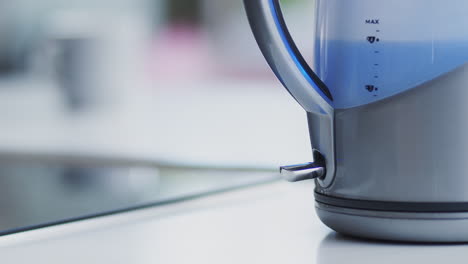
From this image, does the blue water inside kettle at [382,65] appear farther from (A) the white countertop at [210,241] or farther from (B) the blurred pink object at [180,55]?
(B) the blurred pink object at [180,55]

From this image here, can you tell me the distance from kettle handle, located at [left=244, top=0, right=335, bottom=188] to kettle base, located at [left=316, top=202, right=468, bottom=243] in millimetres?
28

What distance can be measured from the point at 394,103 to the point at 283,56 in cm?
6

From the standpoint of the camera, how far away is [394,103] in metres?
0.39

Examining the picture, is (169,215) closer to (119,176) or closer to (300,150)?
(119,176)

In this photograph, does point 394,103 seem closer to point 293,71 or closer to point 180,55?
point 293,71

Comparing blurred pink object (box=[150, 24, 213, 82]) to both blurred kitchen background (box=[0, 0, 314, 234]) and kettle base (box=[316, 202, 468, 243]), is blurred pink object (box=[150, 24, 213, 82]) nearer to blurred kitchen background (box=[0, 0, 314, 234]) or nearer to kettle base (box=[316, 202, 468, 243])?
blurred kitchen background (box=[0, 0, 314, 234])

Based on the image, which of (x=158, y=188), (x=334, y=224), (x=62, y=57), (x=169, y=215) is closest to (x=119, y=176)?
(x=158, y=188)

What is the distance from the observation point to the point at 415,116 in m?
0.39

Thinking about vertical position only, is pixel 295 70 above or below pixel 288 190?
above

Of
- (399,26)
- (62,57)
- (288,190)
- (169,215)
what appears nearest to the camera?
(399,26)

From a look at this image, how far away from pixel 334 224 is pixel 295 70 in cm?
10

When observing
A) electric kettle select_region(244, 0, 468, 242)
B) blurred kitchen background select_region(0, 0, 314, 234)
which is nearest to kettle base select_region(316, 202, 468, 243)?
electric kettle select_region(244, 0, 468, 242)

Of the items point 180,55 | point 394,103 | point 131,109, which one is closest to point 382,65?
point 394,103

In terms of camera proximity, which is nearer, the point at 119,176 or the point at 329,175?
the point at 329,175
